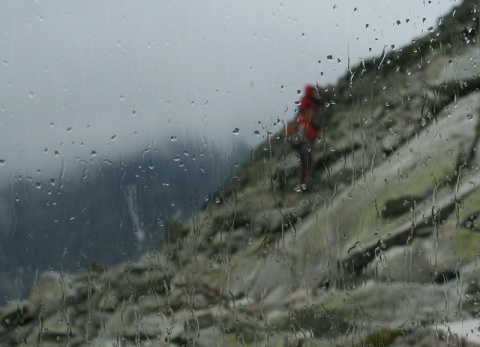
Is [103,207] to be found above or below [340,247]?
above

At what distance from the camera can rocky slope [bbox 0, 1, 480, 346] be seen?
2.27 metres

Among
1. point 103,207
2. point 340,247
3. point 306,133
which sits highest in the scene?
point 306,133

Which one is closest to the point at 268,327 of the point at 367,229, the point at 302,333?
the point at 302,333

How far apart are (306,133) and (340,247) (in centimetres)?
39

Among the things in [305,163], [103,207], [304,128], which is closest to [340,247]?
[305,163]

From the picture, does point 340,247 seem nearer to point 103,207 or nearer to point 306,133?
point 306,133

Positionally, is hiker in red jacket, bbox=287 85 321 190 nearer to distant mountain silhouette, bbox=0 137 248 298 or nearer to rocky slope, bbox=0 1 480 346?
rocky slope, bbox=0 1 480 346

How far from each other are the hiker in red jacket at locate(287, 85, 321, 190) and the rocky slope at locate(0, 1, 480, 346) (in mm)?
30

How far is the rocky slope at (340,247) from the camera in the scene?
7.44 feet

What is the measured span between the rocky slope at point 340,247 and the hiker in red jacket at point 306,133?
30 mm

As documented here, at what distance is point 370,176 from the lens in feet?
8.15

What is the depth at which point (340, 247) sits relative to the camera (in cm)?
243

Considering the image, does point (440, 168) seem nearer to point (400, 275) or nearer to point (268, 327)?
point (400, 275)

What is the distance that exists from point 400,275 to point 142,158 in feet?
3.11
